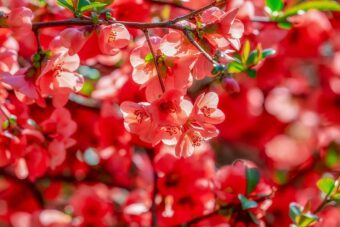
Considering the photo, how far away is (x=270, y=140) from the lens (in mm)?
2035

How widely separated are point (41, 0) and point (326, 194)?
607 millimetres

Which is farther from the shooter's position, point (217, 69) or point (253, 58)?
point (253, 58)

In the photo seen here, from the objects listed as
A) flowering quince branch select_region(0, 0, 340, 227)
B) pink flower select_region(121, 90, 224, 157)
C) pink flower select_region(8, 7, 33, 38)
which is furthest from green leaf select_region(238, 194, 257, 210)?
pink flower select_region(8, 7, 33, 38)

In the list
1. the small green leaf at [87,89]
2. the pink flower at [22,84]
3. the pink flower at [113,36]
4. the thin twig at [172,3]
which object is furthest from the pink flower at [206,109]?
the small green leaf at [87,89]

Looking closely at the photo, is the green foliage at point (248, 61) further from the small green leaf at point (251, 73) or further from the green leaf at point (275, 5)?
the green leaf at point (275, 5)

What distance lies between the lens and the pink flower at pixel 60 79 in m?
1.06

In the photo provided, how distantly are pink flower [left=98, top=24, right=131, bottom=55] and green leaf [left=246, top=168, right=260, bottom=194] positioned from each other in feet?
1.30

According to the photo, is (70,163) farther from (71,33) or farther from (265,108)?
(71,33)

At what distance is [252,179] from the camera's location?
125 centimetres

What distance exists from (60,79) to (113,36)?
0.14m

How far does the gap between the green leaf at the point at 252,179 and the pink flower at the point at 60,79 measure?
36 centimetres

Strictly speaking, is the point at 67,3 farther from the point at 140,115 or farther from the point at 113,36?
the point at 140,115

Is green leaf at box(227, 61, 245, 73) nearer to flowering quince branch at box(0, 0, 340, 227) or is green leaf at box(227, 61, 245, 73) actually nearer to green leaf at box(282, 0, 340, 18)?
flowering quince branch at box(0, 0, 340, 227)

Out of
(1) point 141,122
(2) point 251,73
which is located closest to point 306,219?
(2) point 251,73
